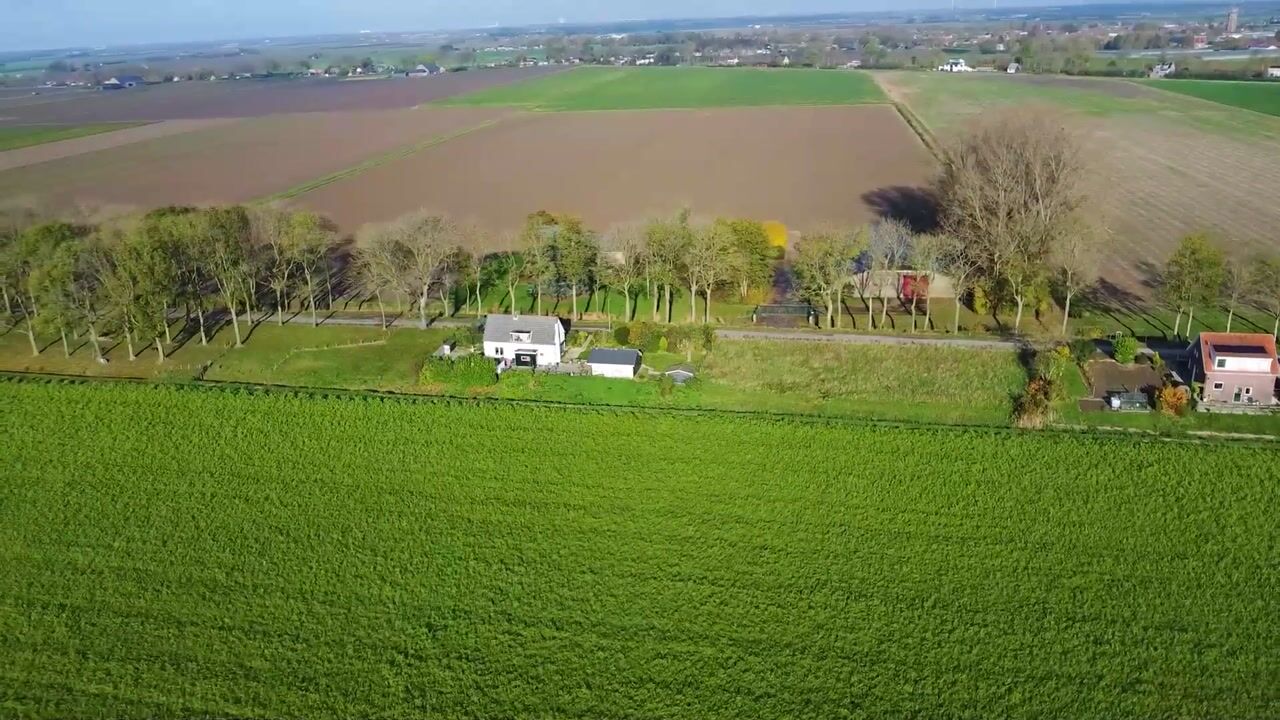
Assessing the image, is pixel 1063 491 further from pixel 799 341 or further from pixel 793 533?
pixel 799 341

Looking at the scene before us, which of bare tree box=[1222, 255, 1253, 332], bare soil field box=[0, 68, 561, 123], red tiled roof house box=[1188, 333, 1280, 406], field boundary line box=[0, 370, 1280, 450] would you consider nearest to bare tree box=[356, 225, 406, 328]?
field boundary line box=[0, 370, 1280, 450]

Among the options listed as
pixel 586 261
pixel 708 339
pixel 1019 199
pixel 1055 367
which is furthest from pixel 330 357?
pixel 1019 199

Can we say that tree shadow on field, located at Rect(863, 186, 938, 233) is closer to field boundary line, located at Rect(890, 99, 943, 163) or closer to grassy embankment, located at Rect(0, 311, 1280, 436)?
field boundary line, located at Rect(890, 99, 943, 163)

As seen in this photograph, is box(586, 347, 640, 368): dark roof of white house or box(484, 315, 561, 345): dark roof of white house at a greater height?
box(484, 315, 561, 345): dark roof of white house

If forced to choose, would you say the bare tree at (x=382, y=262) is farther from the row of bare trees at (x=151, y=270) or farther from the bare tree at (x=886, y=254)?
the bare tree at (x=886, y=254)

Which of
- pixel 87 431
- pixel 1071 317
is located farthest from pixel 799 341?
pixel 87 431

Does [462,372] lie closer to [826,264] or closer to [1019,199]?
A: [826,264]
